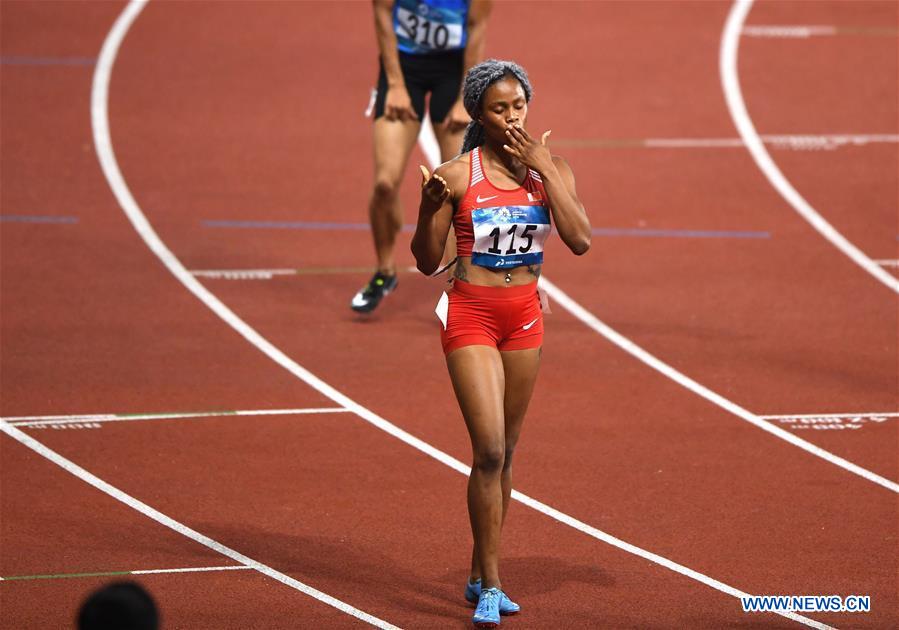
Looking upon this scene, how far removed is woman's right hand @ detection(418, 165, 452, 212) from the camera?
602cm

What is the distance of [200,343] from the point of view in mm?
9969

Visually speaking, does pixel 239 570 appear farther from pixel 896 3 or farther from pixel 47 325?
pixel 896 3

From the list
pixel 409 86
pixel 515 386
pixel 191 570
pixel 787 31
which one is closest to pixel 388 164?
pixel 409 86

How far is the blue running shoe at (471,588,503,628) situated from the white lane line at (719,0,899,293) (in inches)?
223

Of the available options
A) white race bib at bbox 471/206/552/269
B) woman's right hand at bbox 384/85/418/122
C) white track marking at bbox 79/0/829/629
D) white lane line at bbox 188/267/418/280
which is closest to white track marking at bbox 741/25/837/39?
white lane line at bbox 188/267/418/280

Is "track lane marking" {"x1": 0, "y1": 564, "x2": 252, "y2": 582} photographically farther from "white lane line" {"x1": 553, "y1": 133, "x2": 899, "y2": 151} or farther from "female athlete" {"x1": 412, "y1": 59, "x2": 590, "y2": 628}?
"white lane line" {"x1": 553, "y1": 133, "x2": 899, "y2": 151}

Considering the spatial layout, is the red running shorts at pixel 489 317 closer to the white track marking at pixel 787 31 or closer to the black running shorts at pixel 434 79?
the black running shorts at pixel 434 79

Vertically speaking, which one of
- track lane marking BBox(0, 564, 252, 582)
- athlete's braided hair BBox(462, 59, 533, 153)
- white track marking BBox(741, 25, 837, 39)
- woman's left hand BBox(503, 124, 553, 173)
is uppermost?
athlete's braided hair BBox(462, 59, 533, 153)

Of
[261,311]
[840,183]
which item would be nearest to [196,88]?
[261,311]

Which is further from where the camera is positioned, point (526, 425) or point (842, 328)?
point (842, 328)

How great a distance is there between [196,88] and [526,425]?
23.1 ft

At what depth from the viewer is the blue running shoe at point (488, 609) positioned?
6.21 meters

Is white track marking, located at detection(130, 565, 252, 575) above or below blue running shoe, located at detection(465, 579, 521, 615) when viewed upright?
below

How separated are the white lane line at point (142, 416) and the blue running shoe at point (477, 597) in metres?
2.49
